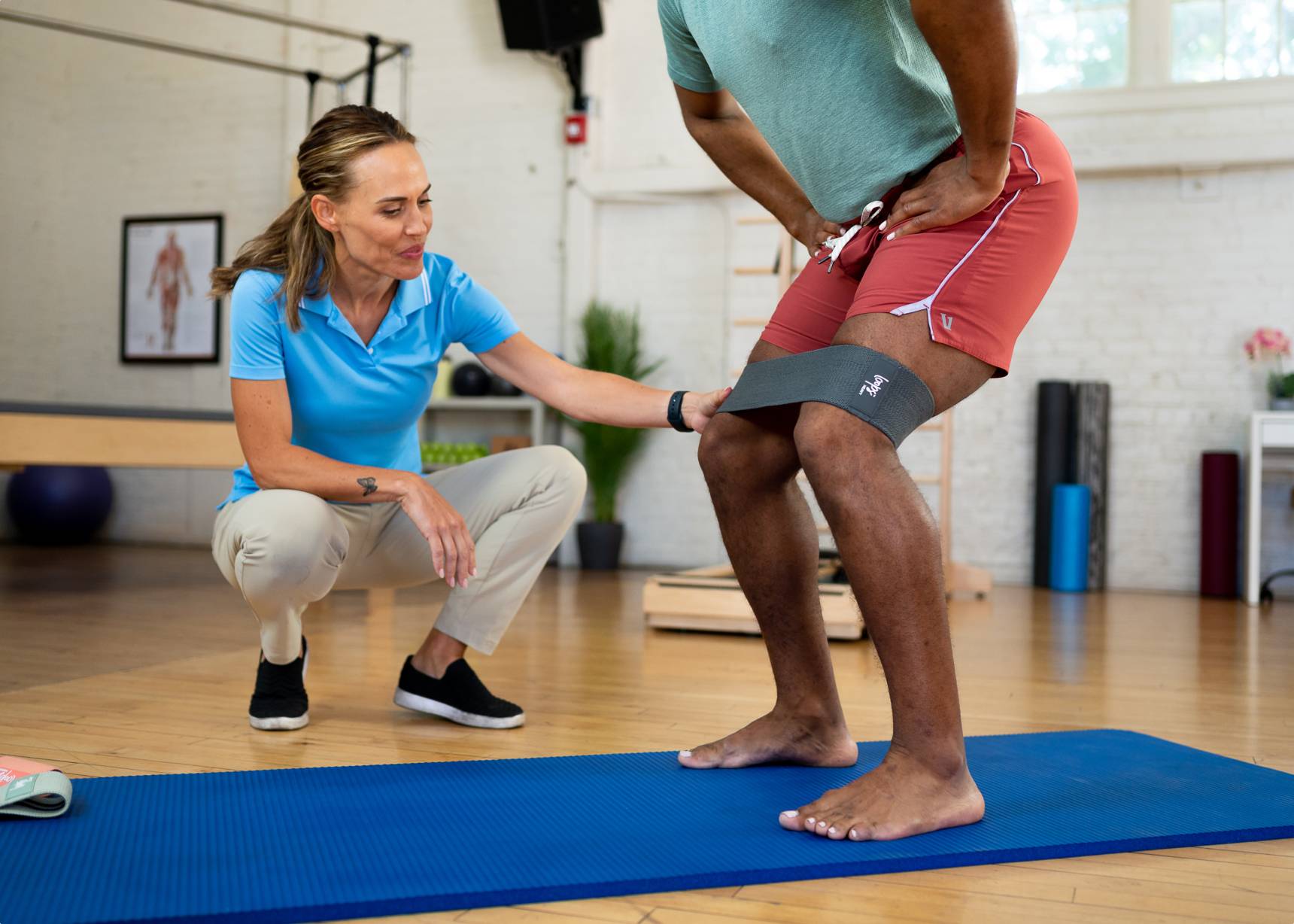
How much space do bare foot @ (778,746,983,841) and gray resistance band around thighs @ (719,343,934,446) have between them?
0.43 m

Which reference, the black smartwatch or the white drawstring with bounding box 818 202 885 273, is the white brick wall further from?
the white drawstring with bounding box 818 202 885 273

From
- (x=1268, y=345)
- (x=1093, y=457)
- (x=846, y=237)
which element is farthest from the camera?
(x=1093, y=457)

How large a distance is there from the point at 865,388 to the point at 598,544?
16.0 feet

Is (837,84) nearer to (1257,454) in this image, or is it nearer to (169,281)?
(1257,454)

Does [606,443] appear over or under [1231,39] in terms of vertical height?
under

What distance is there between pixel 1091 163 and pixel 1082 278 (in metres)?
0.56

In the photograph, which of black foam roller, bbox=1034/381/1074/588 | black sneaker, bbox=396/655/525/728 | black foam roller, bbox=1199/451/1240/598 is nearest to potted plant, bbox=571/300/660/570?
black foam roller, bbox=1034/381/1074/588

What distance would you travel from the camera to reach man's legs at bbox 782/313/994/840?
1.49 meters

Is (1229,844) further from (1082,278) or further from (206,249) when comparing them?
(206,249)

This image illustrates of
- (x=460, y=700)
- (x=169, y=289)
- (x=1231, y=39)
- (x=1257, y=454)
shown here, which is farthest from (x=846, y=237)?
(x=169, y=289)

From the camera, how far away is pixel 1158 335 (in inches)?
229

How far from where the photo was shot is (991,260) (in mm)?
1566

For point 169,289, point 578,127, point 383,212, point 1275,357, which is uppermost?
point 578,127

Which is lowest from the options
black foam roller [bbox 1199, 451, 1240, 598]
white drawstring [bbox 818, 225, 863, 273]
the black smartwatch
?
black foam roller [bbox 1199, 451, 1240, 598]
